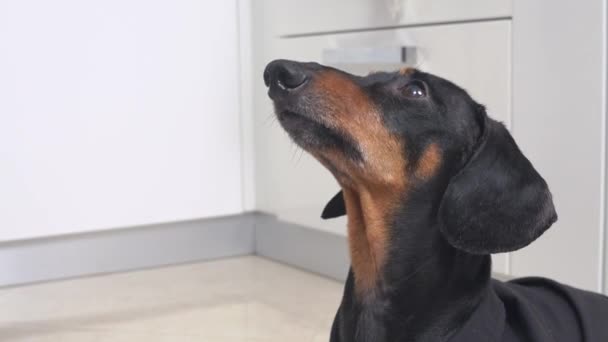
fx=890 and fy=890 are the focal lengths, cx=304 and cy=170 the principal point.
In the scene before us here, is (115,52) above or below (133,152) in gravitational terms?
above

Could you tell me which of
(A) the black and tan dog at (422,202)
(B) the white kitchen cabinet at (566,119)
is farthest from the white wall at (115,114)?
(A) the black and tan dog at (422,202)

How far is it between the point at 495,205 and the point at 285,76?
0.35 metres

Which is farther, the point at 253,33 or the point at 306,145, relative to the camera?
the point at 253,33

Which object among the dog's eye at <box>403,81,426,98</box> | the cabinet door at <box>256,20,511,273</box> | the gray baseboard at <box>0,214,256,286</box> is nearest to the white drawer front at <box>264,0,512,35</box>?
the cabinet door at <box>256,20,511,273</box>

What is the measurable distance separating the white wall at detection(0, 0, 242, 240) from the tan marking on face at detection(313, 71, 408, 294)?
4.12 ft

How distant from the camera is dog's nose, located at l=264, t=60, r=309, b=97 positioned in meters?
1.29

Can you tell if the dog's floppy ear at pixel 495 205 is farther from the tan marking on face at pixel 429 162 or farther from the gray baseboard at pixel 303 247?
the gray baseboard at pixel 303 247

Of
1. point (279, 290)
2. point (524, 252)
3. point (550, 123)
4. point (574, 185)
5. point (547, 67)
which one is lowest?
point (279, 290)

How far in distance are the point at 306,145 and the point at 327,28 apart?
44.7 inches

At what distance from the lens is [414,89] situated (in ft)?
4.55

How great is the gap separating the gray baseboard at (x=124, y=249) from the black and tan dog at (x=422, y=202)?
138 cm

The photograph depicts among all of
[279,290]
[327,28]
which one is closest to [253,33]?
[327,28]

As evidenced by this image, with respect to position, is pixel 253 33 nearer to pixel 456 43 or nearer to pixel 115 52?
pixel 115 52

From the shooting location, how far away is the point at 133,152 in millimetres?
2545
